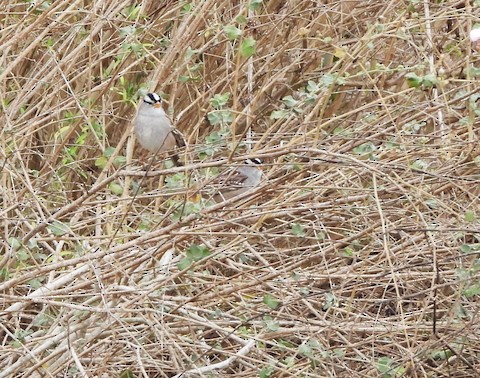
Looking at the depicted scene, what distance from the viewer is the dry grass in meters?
3.90

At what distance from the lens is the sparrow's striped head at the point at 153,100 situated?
515 centimetres

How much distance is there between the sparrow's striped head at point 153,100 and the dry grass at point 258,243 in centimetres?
7

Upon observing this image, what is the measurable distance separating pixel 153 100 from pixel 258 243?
3.63 feet

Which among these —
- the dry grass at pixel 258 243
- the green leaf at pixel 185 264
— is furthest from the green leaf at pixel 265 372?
the green leaf at pixel 185 264

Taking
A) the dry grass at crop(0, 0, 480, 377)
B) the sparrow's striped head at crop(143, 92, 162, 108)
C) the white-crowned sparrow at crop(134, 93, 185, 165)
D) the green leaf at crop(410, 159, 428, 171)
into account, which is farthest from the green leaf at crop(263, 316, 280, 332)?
the sparrow's striped head at crop(143, 92, 162, 108)

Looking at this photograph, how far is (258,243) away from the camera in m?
4.43

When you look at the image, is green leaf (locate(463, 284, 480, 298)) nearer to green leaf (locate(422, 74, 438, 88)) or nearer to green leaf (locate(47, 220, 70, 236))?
green leaf (locate(422, 74, 438, 88))

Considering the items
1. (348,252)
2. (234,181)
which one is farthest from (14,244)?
(234,181)

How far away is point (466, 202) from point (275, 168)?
0.79m

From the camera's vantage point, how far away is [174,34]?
5398 millimetres

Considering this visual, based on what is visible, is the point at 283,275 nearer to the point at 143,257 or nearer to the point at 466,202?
the point at 143,257

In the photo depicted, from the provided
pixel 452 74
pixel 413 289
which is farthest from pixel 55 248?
pixel 452 74

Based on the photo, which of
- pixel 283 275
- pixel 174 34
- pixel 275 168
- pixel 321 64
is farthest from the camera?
pixel 321 64

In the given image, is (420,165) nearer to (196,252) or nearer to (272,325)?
(272,325)
